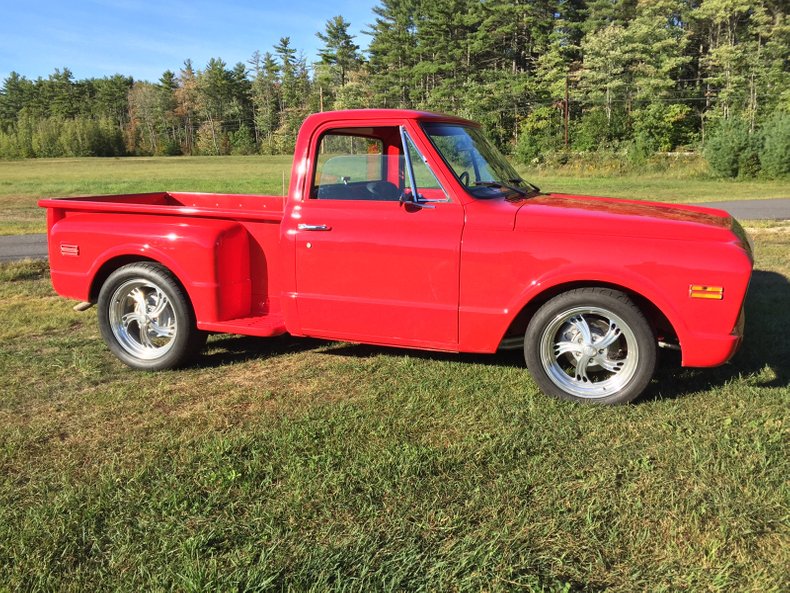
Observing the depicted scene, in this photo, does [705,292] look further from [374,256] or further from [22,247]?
[22,247]

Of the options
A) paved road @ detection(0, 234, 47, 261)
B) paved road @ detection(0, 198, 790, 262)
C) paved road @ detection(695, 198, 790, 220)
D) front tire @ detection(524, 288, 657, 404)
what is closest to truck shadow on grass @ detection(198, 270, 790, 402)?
front tire @ detection(524, 288, 657, 404)

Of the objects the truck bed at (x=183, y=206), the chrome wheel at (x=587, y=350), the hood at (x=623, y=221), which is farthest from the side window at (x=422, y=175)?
the chrome wheel at (x=587, y=350)

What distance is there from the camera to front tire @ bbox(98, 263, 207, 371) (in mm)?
4863

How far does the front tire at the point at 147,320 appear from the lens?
191 inches

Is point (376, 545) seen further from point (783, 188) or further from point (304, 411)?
point (783, 188)

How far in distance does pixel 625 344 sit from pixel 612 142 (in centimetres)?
4082

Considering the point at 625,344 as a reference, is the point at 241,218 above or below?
above

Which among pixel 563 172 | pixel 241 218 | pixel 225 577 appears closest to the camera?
pixel 225 577

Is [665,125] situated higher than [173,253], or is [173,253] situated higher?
[665,125]

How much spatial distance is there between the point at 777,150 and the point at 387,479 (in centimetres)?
2848

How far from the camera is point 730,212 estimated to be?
15.1 metres

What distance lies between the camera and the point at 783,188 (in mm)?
23312

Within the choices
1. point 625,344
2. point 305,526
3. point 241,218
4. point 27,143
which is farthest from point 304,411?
point 27,143

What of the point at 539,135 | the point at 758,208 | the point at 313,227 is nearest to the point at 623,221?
the point at 313,227
